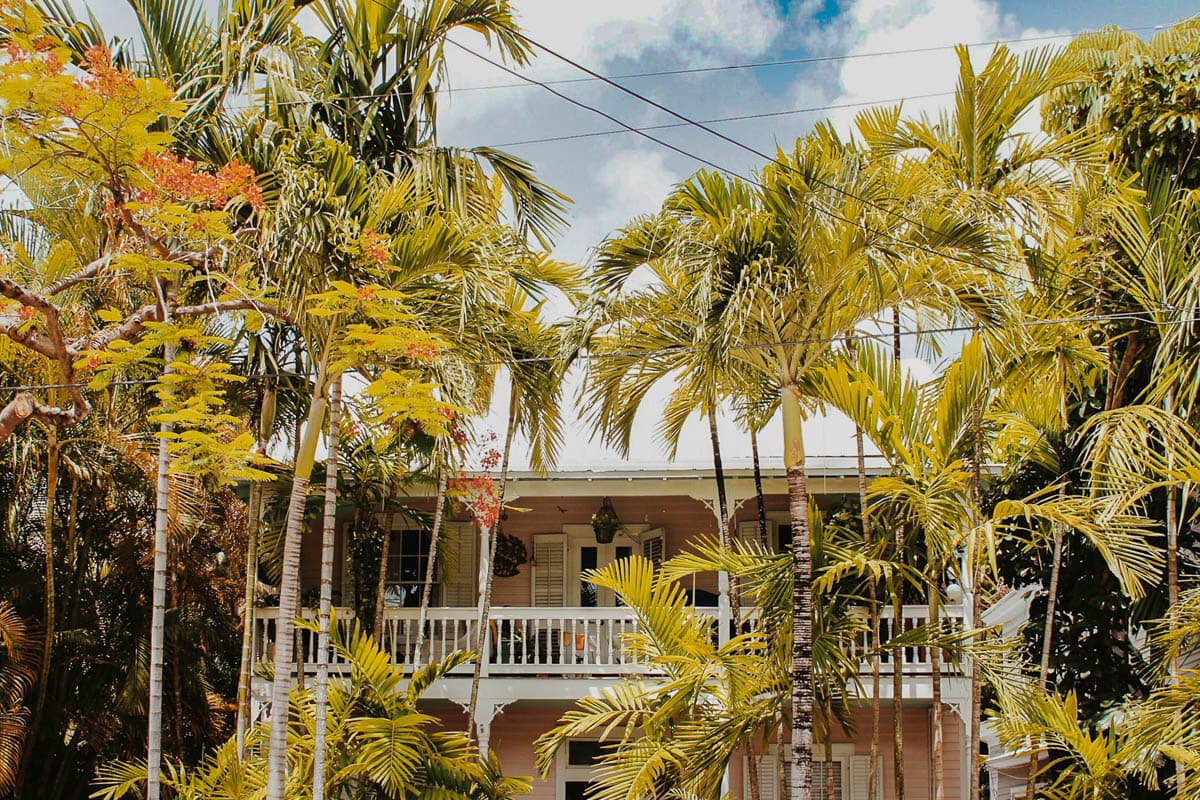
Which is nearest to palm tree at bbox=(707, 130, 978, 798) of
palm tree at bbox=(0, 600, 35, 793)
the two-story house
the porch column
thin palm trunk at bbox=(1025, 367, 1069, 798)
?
thin palm trunk at bbox=(1025, 367, 1069, 798)

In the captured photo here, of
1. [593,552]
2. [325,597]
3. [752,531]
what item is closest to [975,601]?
[325,597]

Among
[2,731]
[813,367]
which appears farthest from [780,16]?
[2,731]

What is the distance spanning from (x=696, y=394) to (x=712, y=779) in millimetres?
2986

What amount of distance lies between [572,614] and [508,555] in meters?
2.05

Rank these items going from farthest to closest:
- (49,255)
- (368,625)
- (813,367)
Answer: (368,625)
(49,255)
(813,367)

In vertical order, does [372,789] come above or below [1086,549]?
below

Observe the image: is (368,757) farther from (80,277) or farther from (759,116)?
(759,116)

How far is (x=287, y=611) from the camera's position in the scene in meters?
8.59

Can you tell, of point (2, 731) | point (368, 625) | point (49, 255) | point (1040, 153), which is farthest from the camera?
point (368, 625)

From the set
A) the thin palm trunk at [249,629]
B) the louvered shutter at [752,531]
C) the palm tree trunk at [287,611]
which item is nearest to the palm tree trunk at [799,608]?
the palm tree trunk at [287,611]

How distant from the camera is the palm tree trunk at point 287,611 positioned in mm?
8344

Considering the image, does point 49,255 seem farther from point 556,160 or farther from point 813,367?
point 813,367

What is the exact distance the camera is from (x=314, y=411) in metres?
8.80

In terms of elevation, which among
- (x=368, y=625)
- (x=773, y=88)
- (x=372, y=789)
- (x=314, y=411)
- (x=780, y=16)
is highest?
(x=780, y=16)
